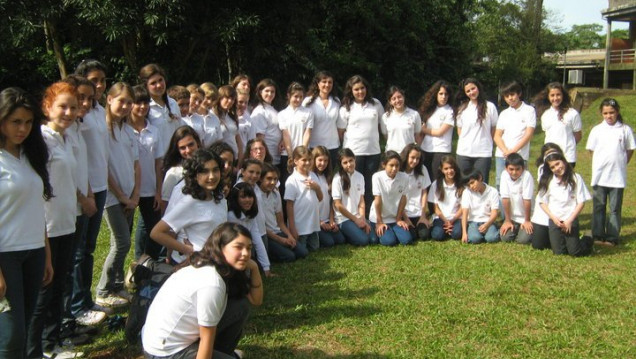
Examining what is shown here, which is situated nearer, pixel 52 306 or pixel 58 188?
pixel 58 188

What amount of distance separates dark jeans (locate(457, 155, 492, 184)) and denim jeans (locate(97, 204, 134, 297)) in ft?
13.4

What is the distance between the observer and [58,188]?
341cm

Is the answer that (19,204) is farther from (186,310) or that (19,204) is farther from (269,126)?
(269,126)

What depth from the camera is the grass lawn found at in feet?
13.0

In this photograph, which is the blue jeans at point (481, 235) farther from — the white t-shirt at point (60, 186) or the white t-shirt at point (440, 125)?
the white t-shirt at point (60, 186)

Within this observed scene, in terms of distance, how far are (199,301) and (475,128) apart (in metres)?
4.84

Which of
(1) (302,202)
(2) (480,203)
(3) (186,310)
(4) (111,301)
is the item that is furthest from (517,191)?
(3) (186,310)

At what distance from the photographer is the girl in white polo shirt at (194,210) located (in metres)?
3.99

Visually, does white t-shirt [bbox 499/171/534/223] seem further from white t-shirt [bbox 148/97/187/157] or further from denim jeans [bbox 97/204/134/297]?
denim jeans [bbox 97/204/134/297]

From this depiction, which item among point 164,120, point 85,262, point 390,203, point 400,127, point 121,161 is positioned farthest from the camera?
point 400,127

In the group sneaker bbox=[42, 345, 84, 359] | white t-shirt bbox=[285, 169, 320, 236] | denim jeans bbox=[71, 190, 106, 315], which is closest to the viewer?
sneaker bbox=[42, 345, 84, 359]

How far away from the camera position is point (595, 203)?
6512mm

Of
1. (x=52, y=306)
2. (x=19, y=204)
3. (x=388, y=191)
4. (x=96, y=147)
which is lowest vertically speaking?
(x=52, y=306)

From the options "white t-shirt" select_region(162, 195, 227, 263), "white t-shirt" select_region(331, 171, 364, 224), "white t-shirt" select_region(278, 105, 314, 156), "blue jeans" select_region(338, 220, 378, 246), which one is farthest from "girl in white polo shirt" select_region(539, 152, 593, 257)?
"white t-shirt" select_region(162, 195, 227, 263)
